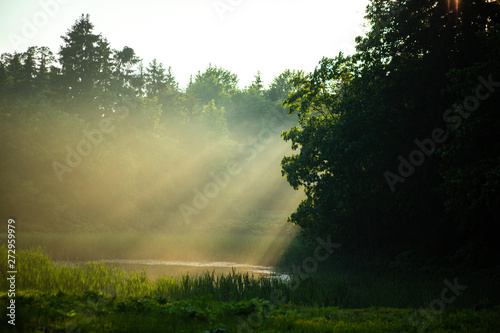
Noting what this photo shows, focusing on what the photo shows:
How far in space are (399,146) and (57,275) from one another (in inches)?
613

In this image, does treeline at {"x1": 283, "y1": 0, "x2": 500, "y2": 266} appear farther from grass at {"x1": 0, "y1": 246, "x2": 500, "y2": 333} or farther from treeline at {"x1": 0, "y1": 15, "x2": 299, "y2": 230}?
treeline at {"x1": 0, "y1": 15, "x2": 299, "y2": 230}

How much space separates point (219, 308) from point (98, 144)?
33.1 meters

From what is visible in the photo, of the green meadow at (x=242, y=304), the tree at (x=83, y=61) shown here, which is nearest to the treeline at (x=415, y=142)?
the green meadow at (x=242, y=304)

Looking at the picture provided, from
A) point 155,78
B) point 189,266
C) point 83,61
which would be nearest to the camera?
point 189,266

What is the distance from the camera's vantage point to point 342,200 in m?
19.6

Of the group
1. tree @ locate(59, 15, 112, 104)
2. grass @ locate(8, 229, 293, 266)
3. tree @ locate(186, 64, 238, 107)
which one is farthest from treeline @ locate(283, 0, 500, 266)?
tree @ locate(186, 64, 238, 107)

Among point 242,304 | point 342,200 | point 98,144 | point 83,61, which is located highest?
point 83,61

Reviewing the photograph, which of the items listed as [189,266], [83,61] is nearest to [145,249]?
[189,266]

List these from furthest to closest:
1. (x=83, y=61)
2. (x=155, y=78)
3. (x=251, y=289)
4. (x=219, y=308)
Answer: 1. (x=155, y=78)
2. (x=83, y=61)
3. (x=251, y=289)
4. (x=219, y=308)

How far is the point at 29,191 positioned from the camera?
31.8 m

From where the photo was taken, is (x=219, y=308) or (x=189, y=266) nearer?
(x=219, y=308)

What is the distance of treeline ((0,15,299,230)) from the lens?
109ft

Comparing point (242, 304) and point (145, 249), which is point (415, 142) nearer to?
point (242, 304)

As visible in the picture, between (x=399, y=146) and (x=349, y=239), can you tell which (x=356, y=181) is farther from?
(x=349, y=239)
